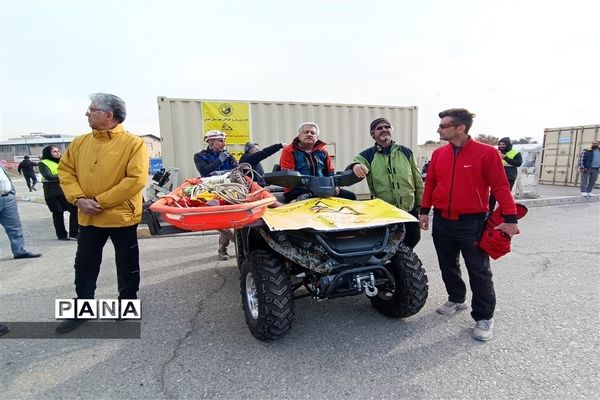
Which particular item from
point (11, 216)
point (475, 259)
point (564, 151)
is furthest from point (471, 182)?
point (564, 151)

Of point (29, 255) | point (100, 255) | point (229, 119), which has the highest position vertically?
point (229, 119)

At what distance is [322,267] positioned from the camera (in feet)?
8.04

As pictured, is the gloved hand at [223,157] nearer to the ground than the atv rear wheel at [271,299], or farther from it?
farther from it

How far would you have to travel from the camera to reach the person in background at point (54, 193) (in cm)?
592

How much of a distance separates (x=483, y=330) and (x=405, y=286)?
0.71 meters

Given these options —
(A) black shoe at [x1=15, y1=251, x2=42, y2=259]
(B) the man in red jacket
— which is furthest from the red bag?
(A) black shoe at [x1=15, y1=251, x2=42, y2=259]

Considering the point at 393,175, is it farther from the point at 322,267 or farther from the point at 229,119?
the point at 229,119

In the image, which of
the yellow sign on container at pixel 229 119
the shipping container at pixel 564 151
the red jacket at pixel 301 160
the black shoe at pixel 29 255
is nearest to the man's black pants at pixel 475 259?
the red jacket at pixel 301 160

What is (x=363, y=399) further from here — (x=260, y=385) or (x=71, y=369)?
(x=71, y=369)

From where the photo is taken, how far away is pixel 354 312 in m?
3.20

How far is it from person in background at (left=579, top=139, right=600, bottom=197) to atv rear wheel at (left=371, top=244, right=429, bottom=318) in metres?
10.5

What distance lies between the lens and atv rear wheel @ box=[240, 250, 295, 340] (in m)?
2.47

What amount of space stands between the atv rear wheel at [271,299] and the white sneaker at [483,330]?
1.54 m

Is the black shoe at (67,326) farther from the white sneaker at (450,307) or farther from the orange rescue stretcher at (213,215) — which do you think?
the white sneaker at (450,307)
